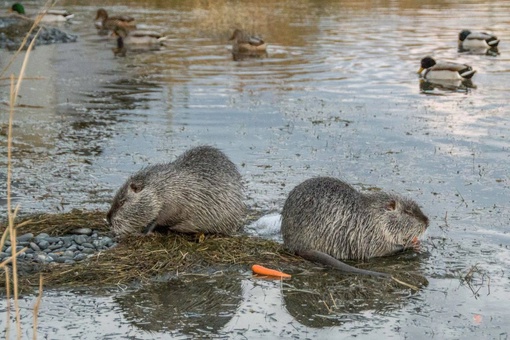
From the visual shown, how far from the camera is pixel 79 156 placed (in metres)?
10.5

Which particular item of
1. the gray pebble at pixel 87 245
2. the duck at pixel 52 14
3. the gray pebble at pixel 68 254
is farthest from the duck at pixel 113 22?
the gray pebble at pixel 68 254

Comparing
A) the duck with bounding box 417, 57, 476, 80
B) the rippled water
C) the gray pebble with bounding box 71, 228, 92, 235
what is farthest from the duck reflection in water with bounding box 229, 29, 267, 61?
the gray pebble with bounding box 71, 228, 92, 235

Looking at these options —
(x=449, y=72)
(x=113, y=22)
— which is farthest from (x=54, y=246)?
(x=113, y=22)

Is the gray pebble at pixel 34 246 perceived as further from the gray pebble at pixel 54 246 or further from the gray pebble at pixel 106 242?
the gray pebble at pixel 106 242

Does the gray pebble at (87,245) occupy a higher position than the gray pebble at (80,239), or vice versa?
the gray pebble at (80,239)

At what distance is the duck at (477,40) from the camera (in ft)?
68.7

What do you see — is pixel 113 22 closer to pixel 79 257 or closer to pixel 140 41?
pixel 140 41

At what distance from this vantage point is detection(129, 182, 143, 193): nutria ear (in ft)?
23.1

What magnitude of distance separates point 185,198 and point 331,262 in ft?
4.67

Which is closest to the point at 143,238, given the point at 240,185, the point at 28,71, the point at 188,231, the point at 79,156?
the point at 188,231

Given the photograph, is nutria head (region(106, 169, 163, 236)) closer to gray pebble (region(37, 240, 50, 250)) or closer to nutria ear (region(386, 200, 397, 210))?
gray pebble (region(37, 240, 50, 250))

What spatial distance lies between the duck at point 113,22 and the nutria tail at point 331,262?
712 inches

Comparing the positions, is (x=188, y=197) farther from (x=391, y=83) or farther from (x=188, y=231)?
(x=391, y=83)

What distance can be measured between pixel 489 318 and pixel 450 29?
21.2 meters
